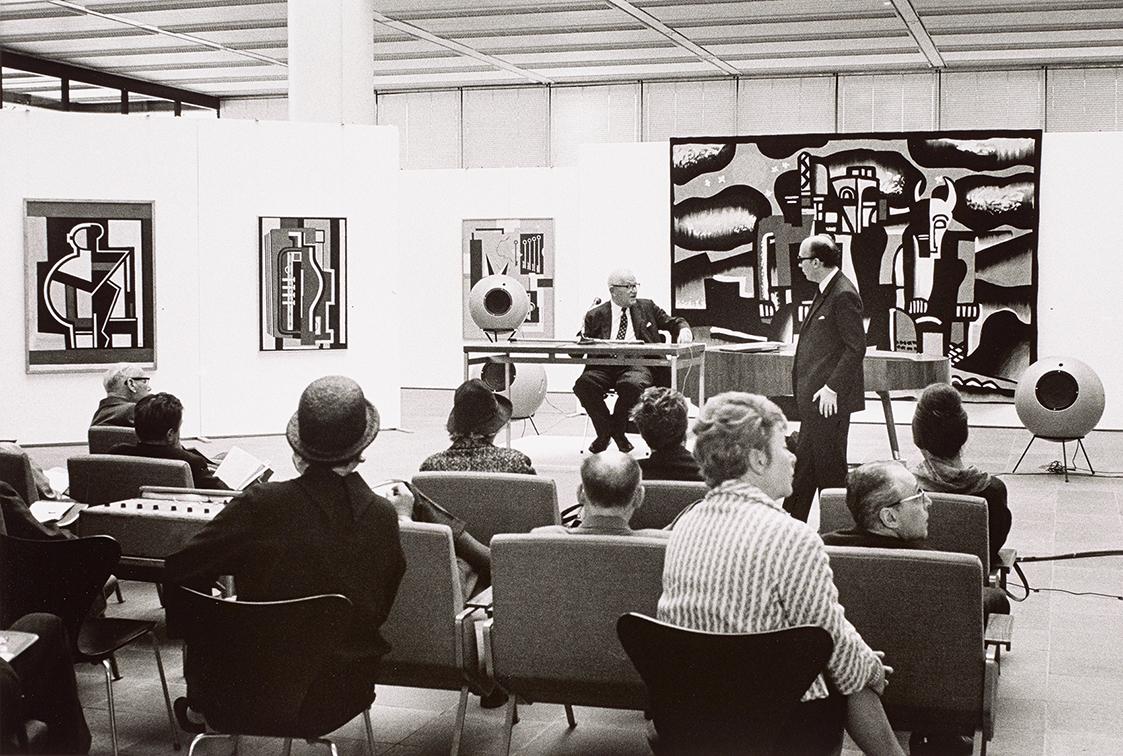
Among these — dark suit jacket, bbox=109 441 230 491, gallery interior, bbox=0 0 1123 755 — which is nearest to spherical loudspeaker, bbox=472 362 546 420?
gallery interior, bbox=0 0 1123 755

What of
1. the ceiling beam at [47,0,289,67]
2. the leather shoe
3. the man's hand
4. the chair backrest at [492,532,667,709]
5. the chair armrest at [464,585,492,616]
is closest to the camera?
the chair backrest at [492,532,667,709]

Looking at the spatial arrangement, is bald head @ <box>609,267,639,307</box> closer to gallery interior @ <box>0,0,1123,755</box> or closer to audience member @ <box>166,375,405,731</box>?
gallery interior @ <box>0,0,1123,755</box>

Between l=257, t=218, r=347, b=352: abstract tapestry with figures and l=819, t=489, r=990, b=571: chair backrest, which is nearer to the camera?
l=819, t=489, r=990, b=571: chair backrest

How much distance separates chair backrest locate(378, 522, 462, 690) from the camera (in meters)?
3.73

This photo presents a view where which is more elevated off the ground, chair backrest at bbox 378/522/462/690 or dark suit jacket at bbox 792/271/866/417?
dark suit jacket at bbox 792/271/866/417

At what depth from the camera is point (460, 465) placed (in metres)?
5.09

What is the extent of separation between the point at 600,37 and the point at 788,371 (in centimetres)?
746

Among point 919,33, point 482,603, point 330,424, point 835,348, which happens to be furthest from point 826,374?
point 919,33

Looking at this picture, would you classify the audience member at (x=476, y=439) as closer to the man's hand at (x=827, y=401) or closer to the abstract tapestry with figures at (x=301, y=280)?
the man's hand at (x=827, y=401)

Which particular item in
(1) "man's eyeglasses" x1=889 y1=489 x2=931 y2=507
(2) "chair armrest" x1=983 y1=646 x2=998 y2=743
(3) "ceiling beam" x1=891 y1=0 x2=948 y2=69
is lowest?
(2) "chair armrest" x1=983 y1=646 x2=998 y2=743

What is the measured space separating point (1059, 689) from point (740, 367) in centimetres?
532

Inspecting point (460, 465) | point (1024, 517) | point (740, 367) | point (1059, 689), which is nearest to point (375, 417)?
point (460, 465)

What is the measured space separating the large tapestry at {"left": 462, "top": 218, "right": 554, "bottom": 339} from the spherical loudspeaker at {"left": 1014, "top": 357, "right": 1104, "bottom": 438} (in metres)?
7.45

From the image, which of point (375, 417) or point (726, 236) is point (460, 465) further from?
point (726, 236)
